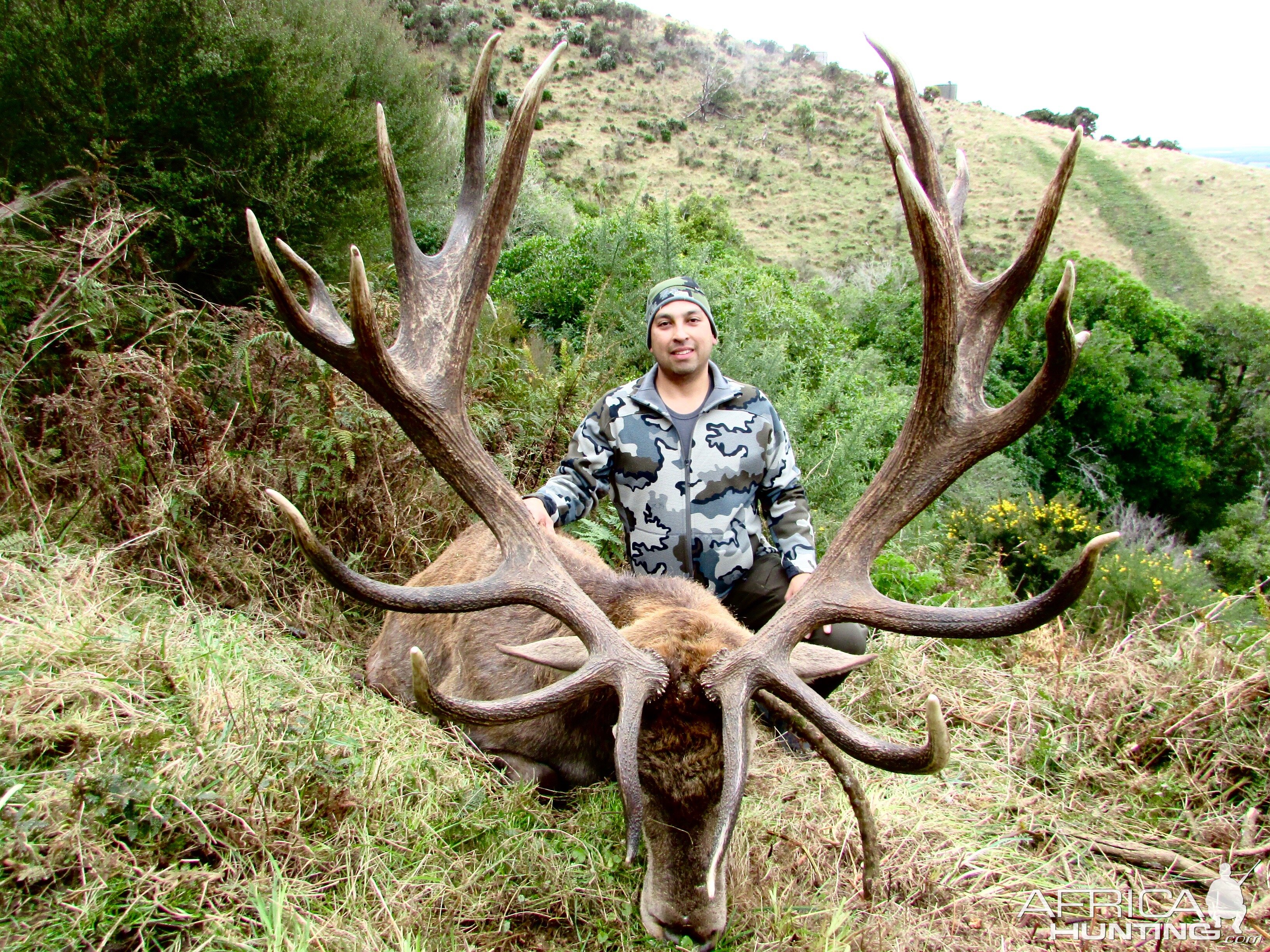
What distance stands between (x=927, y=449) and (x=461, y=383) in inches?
67.1

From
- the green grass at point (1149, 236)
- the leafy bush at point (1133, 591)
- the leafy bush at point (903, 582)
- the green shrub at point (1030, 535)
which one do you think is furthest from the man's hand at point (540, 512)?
the green grass at point (1149, 236)

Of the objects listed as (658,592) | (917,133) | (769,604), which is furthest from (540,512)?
(917,133)

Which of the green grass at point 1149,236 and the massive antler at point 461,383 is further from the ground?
the green grass at point 1149,236

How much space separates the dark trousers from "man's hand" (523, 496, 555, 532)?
44.0 inches

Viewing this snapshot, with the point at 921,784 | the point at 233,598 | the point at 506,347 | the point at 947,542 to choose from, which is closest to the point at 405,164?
the point at 506,347

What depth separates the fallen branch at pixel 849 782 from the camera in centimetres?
255

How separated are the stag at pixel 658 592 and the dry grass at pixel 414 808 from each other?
11.5 inches

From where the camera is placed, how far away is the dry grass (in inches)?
79.3

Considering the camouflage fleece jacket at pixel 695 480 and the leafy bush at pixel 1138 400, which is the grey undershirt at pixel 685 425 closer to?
the camouflage fleece jacket at pixel 695 480

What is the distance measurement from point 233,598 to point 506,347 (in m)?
3.15

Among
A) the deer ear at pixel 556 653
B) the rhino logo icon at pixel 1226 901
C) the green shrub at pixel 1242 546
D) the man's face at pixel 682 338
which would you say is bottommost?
the green shrub at pixel 1242 546

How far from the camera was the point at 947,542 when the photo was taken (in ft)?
28.1

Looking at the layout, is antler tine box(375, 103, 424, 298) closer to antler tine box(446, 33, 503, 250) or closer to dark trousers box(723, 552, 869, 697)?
antler tine box(446, 33, 503, 250)

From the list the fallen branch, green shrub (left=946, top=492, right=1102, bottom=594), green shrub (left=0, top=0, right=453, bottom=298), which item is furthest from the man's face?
green shrub (left=946, top=492, right=1102, bottom=594)
